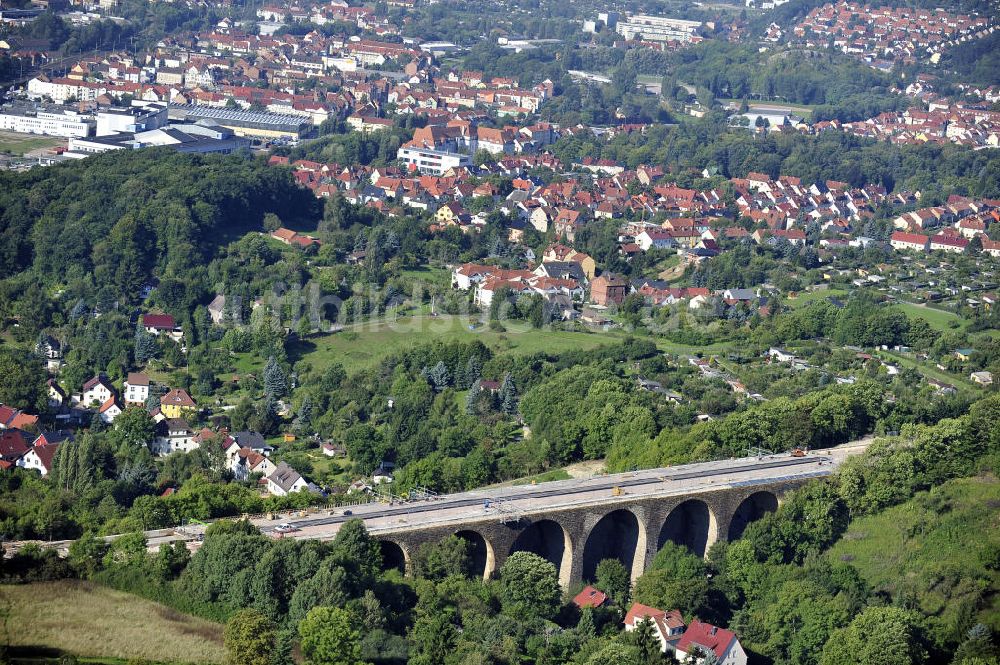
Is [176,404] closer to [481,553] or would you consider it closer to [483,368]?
[483,368]

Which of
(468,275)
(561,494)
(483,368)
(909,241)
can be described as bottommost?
(909,241)

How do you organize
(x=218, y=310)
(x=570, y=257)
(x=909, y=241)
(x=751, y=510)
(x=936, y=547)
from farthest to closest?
(x=909, y=241) → (x=570, y=257) → (x=218, y=310) → (x=751, y=510) → (x=936, y=547)

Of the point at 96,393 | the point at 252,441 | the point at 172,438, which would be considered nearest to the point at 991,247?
the point at 252,441

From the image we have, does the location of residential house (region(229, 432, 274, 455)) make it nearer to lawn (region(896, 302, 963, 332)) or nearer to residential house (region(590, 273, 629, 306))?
residential house (region(590, 273, 629, 306))

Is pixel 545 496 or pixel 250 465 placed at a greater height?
pixel 545 496

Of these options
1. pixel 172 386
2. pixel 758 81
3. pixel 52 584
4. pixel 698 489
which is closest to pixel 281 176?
pixel 172 386

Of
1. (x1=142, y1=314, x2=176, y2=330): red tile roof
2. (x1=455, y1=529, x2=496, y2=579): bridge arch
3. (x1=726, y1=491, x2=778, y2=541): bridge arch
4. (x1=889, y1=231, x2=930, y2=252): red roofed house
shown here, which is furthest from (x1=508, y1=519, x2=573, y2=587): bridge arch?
(x1=889, y1=231, x2=930, y2=252): red roofed house
